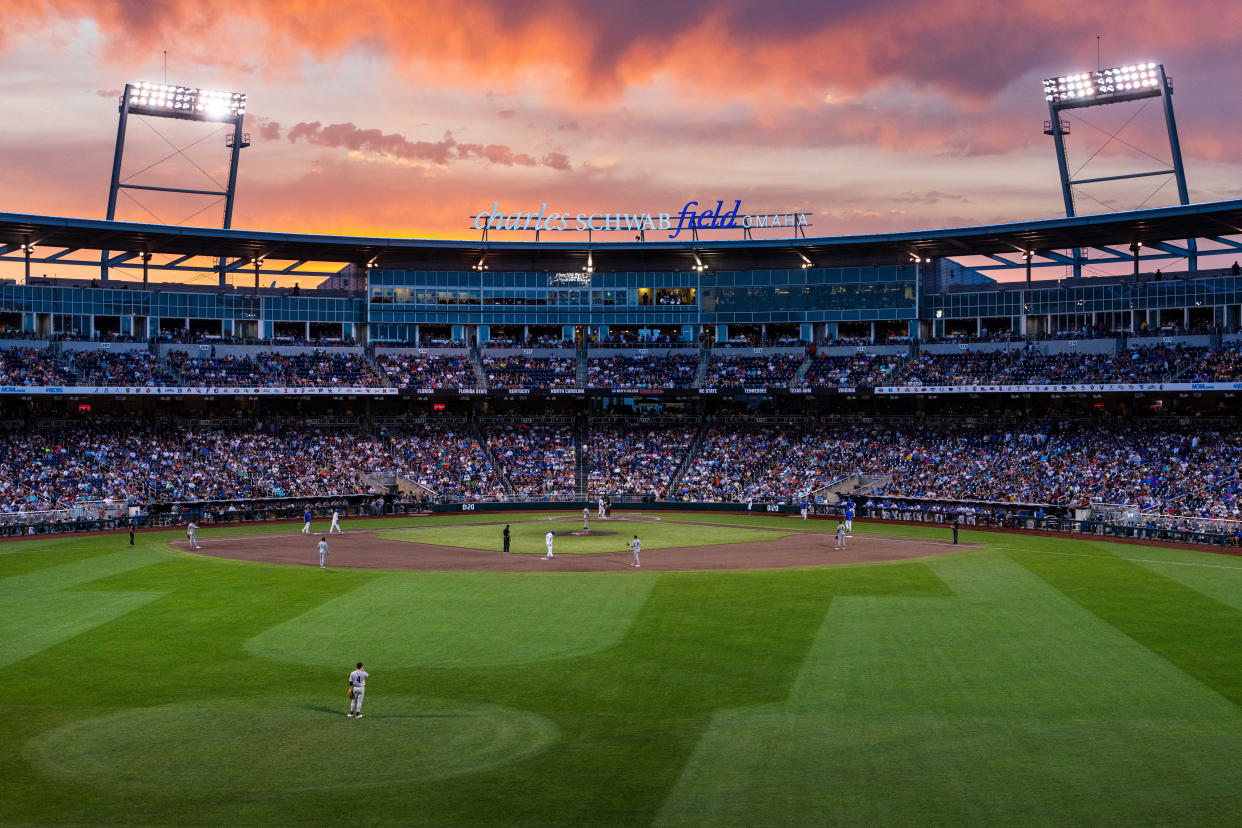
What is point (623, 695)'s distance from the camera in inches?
1008

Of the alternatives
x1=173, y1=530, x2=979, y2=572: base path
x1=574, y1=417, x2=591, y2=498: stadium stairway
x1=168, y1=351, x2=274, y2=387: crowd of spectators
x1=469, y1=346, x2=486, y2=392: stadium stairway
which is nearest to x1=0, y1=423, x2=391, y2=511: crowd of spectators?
x1=168, y1=351, x2=274, y2=387: crowd of spectators

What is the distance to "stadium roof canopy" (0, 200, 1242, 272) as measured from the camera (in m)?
75.9

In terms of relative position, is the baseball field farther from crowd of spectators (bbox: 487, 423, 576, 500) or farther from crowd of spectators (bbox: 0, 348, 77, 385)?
crowd of spectators (bbox: 487, 423, 576, 500)

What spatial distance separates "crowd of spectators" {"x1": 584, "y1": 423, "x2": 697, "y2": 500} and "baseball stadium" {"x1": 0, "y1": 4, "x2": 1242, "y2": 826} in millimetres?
364

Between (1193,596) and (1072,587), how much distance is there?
4205mm

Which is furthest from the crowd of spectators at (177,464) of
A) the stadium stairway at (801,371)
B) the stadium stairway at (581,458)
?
the stadium stairway at (801,371)

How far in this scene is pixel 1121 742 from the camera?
21.7m

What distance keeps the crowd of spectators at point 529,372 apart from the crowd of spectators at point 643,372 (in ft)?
6.04

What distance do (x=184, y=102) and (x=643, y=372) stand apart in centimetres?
4231

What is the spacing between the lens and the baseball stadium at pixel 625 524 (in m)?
20.6

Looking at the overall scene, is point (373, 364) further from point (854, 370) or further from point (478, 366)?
point (854, 370)

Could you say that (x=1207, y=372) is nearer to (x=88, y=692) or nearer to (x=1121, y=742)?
(x=1121, y=742)

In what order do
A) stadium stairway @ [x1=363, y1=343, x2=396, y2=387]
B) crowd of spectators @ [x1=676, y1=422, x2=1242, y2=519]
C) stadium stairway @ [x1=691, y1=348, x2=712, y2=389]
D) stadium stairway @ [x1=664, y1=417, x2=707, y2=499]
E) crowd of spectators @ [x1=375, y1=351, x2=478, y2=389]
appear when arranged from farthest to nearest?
stadium stairway @ [x1=691, y1=348, x2=712, y2=389]
crowd of spectators @ [x1=375, y1=351, x2=478, y2=389]
stadium stairway @ [x1=363, y1=343, x2=396, y2=387]
stadium stairway @ [x1=664, y1=417, x2=707, y2=499]
crowd of spectators @ [x1=676, y1=422, x2=1242, y2=519]

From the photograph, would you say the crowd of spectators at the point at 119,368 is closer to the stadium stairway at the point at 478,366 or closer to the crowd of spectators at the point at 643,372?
the stadium stairway at the point at 478,366
